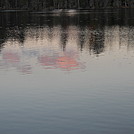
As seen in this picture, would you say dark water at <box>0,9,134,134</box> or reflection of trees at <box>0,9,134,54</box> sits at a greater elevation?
reflection of trees at <box>0,9,134,54</box>

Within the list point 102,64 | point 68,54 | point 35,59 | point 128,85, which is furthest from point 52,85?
point 68,54

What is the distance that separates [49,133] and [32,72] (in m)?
16.9

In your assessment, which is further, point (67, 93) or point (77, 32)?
point (77, 32)

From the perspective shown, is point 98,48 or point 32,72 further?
point 98,48

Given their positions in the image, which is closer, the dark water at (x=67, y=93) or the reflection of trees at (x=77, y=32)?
the dark water at (x=67, y=93)

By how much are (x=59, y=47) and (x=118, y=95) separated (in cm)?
3022

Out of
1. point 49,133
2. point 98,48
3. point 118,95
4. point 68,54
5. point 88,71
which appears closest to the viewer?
point 49,133

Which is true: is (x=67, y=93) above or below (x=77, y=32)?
below

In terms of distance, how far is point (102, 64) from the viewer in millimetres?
38219

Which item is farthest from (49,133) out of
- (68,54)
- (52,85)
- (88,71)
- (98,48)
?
(98,48)

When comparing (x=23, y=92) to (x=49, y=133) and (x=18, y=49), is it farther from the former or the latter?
(x=18, y=49)

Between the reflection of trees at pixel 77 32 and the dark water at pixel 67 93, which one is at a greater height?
the reflection of trees at pixel 77 32

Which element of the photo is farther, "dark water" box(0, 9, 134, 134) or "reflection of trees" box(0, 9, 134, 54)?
"reflection of trees" box(0, 9, 134, 54)

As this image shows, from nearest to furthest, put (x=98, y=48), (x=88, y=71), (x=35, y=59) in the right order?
(x=88, y=71) → (x=35, y=59) → (x=98, y=48)
